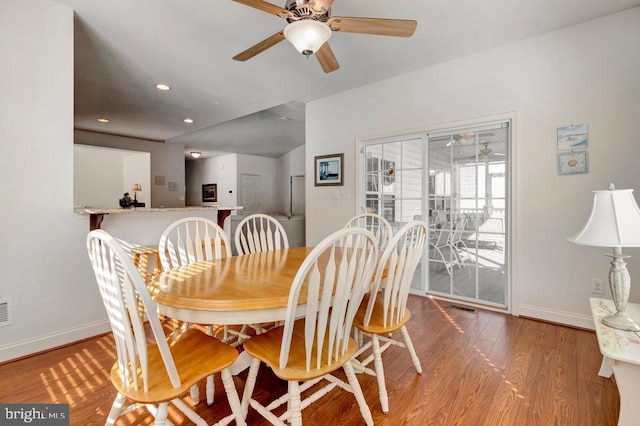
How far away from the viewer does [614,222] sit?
1391 millimetres

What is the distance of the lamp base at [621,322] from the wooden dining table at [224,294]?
150cm

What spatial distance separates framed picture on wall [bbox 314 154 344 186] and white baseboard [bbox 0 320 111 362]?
285 centimetres

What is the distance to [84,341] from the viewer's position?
2334 millimetres

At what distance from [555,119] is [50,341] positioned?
4371 millimetres

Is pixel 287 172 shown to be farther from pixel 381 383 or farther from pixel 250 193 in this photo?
pixel 381 383

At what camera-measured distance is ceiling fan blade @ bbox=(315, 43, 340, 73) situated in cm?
204

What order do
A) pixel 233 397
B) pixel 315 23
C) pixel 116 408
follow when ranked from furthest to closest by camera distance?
1. pixel 315 23
2. pixel 233 397
3. pixel 116 408

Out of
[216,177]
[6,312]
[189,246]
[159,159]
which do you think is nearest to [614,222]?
[189,246]

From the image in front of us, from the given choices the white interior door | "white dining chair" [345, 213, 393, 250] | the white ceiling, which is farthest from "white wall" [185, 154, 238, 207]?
"white dining chair" [345, 213, 393, 250]

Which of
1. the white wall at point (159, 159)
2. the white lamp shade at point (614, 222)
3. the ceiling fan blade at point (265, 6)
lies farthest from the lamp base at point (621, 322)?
the white wall at point (159, 159)

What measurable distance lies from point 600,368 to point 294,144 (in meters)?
7.18

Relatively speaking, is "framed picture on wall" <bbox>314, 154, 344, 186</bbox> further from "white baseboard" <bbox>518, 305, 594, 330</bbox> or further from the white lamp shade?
the white lamp shade

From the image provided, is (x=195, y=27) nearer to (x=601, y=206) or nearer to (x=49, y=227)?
(x=49, y=227)

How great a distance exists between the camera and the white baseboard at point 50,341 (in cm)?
203
